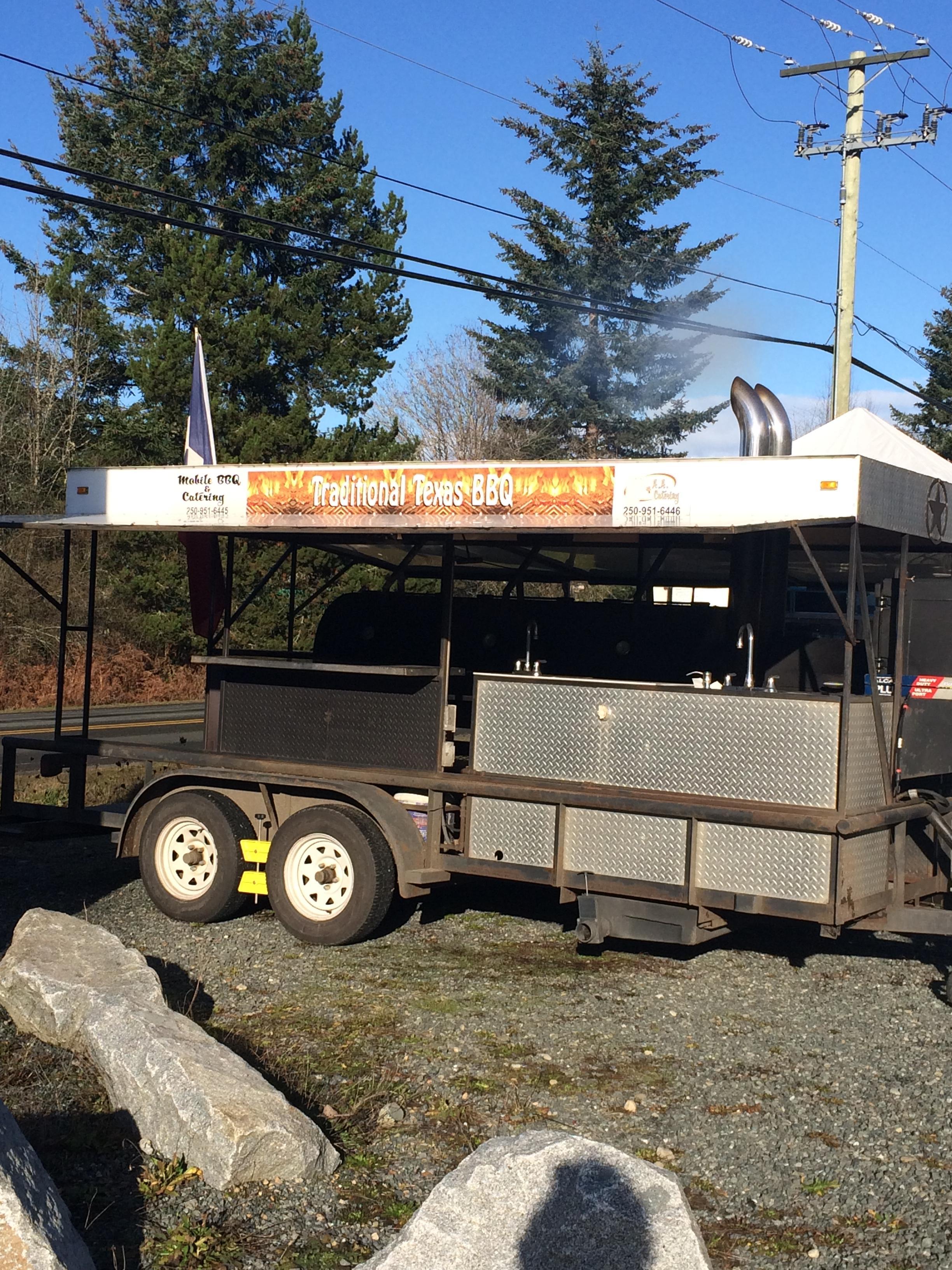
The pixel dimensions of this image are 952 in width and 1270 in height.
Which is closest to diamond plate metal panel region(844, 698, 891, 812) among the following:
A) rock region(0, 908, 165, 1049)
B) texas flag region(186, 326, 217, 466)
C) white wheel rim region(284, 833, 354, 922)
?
white wheel rim region(284, 833, 354, 922)

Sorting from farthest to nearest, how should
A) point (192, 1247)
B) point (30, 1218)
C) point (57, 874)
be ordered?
point (57, 874)
point (192, 1247)
point (30, 1218)

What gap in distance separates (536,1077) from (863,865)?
223cm

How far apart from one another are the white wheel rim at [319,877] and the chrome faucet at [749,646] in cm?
260

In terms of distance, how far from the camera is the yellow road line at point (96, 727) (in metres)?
19.2

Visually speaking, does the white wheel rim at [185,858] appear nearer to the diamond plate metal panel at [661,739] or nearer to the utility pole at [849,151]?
the diamond plate metal panel at [661,739]

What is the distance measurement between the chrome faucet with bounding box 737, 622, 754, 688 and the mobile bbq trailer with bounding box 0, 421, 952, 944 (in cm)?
4

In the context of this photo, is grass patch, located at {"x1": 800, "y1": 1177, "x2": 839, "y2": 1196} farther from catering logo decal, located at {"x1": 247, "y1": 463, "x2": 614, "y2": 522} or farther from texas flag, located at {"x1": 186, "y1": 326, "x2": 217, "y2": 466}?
texas flag, located at {"x1": 186, "y1": 326, "x2": 217, "y2": 466}

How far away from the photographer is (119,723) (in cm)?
2062

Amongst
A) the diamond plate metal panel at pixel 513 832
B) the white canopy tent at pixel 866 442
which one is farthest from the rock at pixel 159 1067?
the white canopy tent at pixel 866 442

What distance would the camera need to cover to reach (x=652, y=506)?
23.6ft

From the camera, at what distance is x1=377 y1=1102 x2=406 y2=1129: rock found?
5.22 m

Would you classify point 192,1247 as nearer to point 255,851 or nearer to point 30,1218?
point 30,1218

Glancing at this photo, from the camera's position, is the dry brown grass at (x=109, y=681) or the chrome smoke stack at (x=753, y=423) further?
the dry brown grass at (x=109, y=681)

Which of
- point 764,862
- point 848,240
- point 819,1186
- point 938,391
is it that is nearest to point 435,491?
point 764,862
